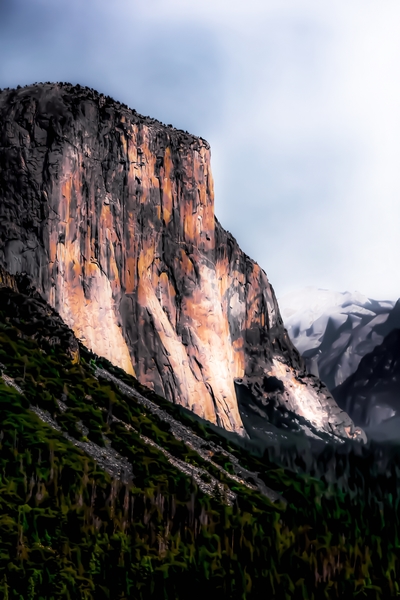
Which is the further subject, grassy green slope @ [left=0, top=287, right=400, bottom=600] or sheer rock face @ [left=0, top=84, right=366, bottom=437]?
sheer rock face @ [left=0, top=84, right=366, bottom=437]

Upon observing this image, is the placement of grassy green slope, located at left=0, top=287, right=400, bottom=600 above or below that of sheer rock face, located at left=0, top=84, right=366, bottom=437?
below

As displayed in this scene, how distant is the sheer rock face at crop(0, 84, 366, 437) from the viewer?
3073 inches

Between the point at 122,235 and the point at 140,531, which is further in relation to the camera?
the point at 122,235

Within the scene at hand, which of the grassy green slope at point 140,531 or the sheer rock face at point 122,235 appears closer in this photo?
the grassy green slope at point 140,531

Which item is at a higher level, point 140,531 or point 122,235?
point 122,235

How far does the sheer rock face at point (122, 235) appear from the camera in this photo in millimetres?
78062

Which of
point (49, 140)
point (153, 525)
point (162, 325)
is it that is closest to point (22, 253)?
point (49, 140)

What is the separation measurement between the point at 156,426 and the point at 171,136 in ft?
215

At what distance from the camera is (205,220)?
97.9 m

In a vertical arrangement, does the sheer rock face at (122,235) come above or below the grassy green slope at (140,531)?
above

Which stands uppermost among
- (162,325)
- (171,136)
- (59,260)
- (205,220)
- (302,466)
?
(171,136)

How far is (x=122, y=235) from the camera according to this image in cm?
8638

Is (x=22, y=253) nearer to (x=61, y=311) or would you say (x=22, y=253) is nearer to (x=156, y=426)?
(x=61, y=311)

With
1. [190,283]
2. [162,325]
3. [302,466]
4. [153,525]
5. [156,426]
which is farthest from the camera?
[190,283]
